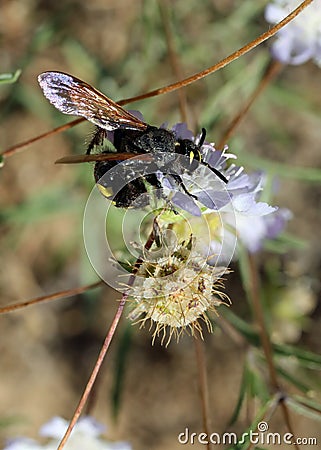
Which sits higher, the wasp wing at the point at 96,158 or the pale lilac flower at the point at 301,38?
the pale lilac flower at the point at 301,38

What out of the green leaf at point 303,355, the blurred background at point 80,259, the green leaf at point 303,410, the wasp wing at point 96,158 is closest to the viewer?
the wasp wing at point 96,158

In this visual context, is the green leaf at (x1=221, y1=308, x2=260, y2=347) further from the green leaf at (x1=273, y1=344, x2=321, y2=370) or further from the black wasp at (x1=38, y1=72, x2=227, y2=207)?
the black wasp at (x1=38, y1=72, x2=227, y2=207)

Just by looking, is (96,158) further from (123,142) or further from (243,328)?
(243,328)

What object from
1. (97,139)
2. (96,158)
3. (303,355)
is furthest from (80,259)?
(96,158)

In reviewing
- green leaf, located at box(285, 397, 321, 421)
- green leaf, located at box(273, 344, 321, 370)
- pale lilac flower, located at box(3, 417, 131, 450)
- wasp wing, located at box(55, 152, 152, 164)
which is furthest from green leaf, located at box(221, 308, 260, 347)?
wasp wing, located at box(55, 152, 152, 164)

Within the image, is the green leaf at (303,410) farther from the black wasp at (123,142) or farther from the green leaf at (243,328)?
the black wasp at (123,142)

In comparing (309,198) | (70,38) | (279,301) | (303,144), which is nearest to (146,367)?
(279,301)

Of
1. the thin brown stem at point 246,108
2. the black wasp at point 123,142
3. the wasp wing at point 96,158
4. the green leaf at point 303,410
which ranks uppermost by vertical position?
the thin brown stem at point 246,108

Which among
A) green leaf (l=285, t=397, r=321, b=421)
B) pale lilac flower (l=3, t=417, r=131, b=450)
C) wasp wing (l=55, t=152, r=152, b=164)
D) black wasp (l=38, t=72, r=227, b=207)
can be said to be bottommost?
pale lilac flower (l=3, t=417, r=131, b=450)

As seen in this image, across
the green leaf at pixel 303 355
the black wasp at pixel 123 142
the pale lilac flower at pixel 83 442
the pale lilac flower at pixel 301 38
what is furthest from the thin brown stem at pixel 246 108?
the pale lilac flower at pixel 83 442

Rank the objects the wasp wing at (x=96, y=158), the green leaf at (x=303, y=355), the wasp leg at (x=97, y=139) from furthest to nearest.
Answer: the green leaf at (x=303, y=355) < the wasp leg at (x=97, y=139) < the wasp wing at (x=96, y=158)
